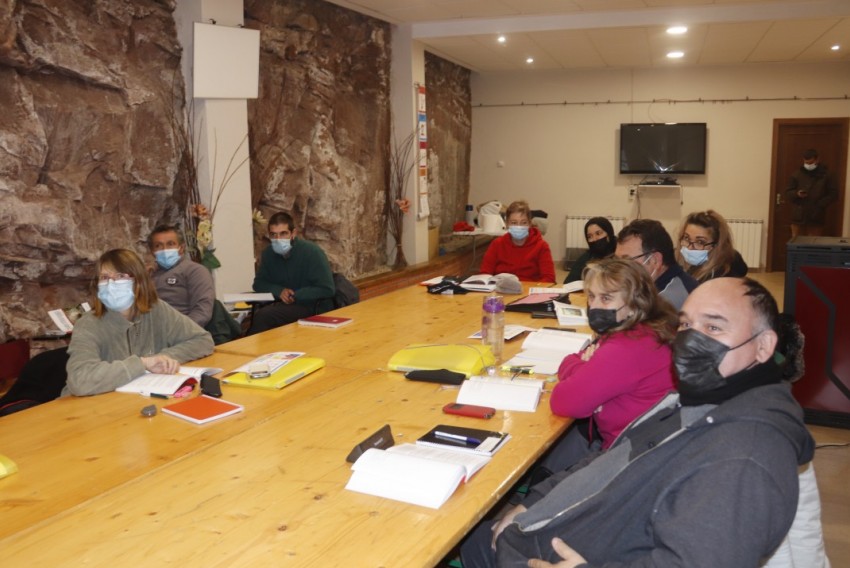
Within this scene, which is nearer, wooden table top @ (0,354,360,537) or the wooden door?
wooden table top @ (0,354,360,537)

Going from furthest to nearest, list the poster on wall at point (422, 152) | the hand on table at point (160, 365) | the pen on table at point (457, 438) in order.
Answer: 1. the poster on wall at point (422, 152)
2. the hand on table at point (160, 365)
3. the pen on table at point (457, 438)

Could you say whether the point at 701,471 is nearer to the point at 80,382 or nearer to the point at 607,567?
the point at 607,567

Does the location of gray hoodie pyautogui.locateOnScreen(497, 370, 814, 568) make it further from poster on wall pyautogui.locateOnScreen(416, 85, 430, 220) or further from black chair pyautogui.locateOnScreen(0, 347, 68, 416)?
poster on wall pyautogui.locateOnScreen(416, 85, 430, 220)

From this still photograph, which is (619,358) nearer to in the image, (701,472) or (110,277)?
(701,472)

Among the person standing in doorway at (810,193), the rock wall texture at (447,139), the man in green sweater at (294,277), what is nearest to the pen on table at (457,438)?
the man in green sweater at (294,277)

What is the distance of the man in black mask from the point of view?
1.32m

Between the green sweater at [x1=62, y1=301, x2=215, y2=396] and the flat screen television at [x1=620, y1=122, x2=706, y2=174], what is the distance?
7870 millimetres

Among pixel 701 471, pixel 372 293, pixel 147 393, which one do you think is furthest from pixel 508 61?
pixel 701 471

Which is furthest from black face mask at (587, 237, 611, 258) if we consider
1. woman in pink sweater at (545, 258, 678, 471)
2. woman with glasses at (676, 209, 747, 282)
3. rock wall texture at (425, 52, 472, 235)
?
rock wall texture at (425, 52, 472, 235)

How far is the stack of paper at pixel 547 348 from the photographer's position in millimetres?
2840

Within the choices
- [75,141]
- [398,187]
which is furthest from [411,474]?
[398,187]

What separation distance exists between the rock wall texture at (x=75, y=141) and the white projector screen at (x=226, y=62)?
20cm

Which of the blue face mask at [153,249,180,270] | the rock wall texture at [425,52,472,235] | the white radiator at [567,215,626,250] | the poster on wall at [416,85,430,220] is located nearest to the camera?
the blue face mask at [153,249,180,270]

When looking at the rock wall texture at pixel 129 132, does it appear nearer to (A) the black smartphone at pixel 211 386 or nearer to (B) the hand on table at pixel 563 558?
(A) the black smartphone at pixel 211 386
